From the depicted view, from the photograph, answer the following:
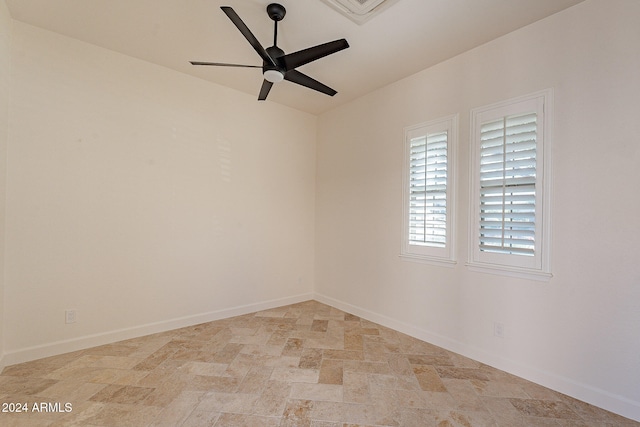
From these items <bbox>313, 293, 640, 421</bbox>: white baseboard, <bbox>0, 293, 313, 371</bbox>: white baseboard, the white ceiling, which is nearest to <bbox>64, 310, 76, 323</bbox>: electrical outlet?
<bbox>0, 293, 313, 371</bbox>: white baseboard

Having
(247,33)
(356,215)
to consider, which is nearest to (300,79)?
(247,33)

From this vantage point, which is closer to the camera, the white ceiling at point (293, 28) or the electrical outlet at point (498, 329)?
the white ceiling at point (293, 28)

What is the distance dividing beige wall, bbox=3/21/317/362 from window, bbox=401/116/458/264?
1.95 meters

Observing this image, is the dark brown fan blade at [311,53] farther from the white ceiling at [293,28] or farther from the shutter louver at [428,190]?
the shutter louver at [428,190]

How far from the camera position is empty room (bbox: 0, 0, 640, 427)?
2.03 meters

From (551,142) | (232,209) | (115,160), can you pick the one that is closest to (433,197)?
(551,142)

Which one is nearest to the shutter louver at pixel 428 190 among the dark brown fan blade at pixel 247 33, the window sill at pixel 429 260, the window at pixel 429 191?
the window at pixel 429 191

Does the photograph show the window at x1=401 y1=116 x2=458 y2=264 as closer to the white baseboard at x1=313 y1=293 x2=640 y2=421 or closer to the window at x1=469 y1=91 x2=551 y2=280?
the window at x1=469 y1=91 x2=551 y2=280

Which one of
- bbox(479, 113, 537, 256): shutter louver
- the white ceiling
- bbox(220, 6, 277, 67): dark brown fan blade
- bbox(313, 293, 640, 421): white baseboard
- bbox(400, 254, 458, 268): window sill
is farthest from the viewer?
bbox(400, 254, 458, 268): window sill

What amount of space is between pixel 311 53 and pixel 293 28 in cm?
56

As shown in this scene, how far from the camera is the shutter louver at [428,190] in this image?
3033 millimetres

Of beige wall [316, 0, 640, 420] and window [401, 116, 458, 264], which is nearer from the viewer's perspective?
beige wall [316, 0, 640, 420]

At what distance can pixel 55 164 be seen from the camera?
106 inches

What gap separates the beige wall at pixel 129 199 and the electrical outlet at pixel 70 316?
43mm
